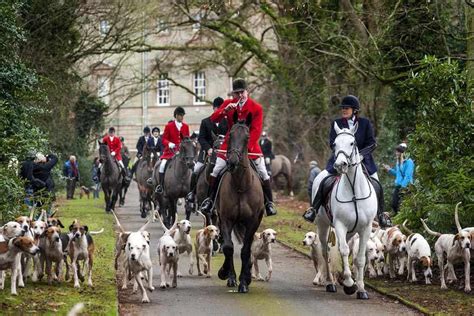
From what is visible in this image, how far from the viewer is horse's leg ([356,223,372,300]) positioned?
1392cm

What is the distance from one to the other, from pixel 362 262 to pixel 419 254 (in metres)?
1.24

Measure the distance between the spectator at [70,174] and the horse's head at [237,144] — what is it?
25212mm

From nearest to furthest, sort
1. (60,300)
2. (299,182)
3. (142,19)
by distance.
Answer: (60,300), (142,19), (299,182)

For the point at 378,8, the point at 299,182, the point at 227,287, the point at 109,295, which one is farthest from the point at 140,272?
Answer: the point at 299,182

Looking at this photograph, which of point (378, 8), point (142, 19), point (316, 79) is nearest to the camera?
point (378, 8)

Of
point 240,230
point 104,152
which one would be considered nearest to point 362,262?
Answer: point 240,230

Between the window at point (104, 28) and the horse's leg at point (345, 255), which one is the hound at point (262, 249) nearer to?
the horse's leg at point (345, 255)

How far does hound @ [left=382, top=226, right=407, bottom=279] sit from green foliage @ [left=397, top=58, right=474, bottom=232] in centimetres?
54

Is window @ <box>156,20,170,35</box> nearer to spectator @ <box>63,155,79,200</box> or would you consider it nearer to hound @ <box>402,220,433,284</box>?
spectator @ <box>63,155,79,200</box>

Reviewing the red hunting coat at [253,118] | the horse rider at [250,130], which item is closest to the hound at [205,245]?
the horse rider at [250,130]

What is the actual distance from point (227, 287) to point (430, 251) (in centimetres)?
299

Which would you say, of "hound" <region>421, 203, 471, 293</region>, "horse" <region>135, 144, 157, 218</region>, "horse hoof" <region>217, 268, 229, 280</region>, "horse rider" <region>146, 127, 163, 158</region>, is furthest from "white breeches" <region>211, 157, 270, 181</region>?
"horse rider" <region>146, 127, 163, 158</region>

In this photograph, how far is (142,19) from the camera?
3562 centimetres

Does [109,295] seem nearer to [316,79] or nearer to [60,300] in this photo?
[60,300]
